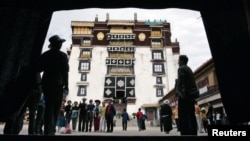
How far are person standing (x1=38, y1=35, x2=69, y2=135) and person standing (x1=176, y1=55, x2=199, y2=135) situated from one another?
8.46 feet

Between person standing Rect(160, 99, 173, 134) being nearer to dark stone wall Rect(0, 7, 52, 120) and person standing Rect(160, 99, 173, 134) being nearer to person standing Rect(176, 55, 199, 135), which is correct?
person standing Rect(176, 55, 199, 135)

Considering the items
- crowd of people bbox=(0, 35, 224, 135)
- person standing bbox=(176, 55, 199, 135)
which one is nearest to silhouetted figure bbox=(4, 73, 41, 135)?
crowd of people bbox=(0, 35, 224, 135)

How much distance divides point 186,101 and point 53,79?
291 cm

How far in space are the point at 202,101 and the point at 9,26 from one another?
23490 mm

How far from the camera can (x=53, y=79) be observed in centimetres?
522

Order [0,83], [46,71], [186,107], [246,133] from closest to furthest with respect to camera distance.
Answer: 1. [246,133]
2. [0,83]
3. [46,71]
4. [186,107]

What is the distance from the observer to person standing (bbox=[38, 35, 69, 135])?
5.12 metres

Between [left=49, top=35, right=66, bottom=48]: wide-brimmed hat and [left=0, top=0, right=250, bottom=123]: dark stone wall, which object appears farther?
[left=49, top=35, right=66, bottom=48]: wide-brimmed hat

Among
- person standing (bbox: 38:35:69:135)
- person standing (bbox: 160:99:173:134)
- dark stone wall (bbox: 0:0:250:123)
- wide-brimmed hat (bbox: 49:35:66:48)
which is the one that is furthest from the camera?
person standing (bbox: 160:99:173:134)

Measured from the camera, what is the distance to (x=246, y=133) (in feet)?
9.03
